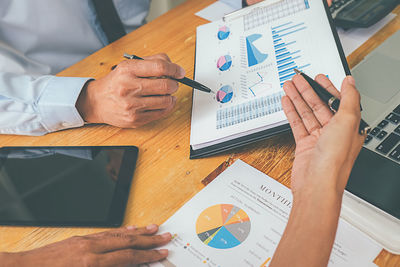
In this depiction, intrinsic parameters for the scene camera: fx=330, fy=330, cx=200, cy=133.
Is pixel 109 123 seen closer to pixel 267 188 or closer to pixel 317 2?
pixel 267 188

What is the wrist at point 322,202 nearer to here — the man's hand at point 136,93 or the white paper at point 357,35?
the man's hand at point 136,93

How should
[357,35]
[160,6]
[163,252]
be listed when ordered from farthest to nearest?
[160,6]
[357,35]
[163,252]

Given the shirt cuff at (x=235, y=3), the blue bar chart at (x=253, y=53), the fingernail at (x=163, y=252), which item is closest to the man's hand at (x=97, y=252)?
the fingernail at (x=163, y=252)

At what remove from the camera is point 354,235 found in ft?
1.61

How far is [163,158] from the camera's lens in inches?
26.2

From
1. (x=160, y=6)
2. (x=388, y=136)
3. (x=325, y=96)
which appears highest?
(x=325, y=96)

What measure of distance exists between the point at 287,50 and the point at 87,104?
17.8 inches

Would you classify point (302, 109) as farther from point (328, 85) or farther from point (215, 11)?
point (215, 11)

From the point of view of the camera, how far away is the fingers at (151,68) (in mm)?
655

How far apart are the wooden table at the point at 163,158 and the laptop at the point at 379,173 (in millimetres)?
43

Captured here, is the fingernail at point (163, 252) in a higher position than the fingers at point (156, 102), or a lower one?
lower

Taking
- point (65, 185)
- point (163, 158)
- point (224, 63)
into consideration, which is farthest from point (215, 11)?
point (65, 185)

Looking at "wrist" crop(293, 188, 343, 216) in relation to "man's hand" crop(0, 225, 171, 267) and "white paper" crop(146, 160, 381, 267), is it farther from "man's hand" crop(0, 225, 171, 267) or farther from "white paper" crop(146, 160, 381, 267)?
"man's hand" crop(0, 225, 171, 267)

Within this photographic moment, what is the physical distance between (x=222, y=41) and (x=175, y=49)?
0.18 metres
